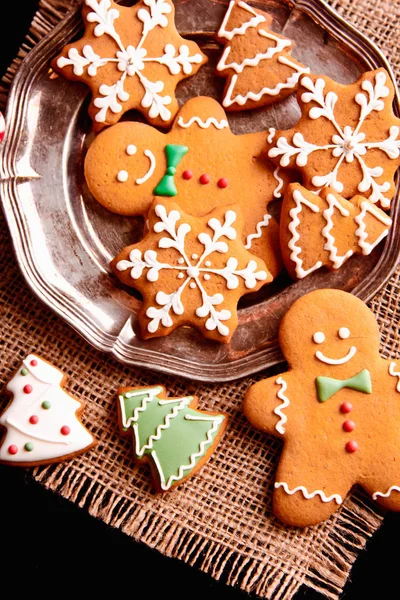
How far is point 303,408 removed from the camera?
1442 millimetres

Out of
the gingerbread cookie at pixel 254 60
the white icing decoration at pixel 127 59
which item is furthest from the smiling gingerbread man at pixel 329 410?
the white icing decoration at pixel 127 59

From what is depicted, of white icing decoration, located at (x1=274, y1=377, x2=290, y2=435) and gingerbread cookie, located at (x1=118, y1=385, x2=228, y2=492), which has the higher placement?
white icing decoration, located at (x1=274, y1=377, x2=290, y2=435)

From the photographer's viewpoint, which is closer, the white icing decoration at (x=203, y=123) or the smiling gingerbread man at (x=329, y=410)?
the smiling gingerbread man at (x=329, y=410)

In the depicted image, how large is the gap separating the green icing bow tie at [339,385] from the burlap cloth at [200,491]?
0.13m

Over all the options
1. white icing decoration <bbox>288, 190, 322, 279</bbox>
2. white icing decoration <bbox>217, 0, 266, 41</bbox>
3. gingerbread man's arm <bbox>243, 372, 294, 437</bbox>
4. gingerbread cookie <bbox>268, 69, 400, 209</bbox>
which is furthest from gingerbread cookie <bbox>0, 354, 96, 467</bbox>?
white icing decoration <bbox>217, 0, 266, 41</bbox>

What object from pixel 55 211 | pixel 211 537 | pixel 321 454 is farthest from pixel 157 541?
pixel 55 211

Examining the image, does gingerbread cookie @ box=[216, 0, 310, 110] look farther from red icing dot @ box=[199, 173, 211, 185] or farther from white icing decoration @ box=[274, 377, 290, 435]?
white icing decoration @ box=[274, 377, 290, 435]

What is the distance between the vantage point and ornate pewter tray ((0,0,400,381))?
150 cm

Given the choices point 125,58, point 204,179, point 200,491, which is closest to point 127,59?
point 125,58

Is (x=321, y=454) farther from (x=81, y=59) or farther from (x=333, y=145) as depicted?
(x=81, y=59)

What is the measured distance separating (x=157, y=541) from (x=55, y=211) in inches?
31.1

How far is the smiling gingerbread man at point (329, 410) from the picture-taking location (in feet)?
4.68

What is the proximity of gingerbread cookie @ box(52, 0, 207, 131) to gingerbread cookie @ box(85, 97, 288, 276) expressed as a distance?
56 mm

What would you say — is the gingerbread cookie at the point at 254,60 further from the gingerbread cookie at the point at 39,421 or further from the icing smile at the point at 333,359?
the gingerbread cookie at the point at 39,421
